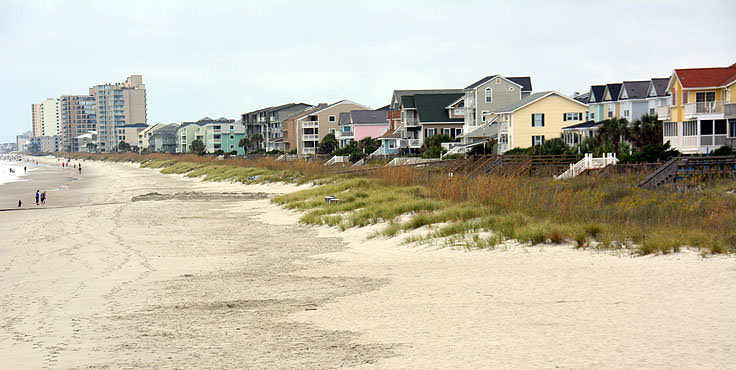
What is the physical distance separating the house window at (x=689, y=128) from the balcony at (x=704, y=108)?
820 mm

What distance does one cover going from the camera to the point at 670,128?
1879 inches

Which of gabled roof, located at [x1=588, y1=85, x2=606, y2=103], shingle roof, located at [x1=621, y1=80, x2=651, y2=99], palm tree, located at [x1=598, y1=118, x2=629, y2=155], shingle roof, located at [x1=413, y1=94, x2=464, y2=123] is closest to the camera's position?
palm tree, located at [x1=598, y1=118, x2=629, y2=155]

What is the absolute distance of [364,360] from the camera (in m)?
7.46

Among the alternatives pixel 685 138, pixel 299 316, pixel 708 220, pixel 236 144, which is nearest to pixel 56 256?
pixel 299 316

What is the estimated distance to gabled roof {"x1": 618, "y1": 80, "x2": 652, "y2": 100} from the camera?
2358 inches

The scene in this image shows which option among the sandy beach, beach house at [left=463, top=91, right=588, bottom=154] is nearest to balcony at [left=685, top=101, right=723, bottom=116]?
beach house at [left=463, top=91, right=588, bottom=154]

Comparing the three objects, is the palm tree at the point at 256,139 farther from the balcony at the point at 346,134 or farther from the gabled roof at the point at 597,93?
the gabled roof at the point at 597,93

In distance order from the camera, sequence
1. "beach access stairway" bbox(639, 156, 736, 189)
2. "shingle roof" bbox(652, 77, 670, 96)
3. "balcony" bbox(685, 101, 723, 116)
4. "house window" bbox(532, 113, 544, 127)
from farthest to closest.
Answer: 1. "house window" bbox(532, 113, 544, 127)
2. "shingle roof" bbox(652, 77, 670, 96)
3. "balcony" bbox(685, 101, 723, 116)
4. "beach access stairway" bbox(639, 156, 736, 189)

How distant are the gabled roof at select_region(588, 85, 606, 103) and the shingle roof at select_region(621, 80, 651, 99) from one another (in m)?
3.04

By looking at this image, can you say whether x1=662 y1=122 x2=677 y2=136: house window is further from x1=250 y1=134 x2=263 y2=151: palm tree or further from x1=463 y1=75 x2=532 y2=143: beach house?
x1=250 y1=134 x2=263 y2=151: palm tree

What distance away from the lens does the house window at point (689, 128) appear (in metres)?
45.0

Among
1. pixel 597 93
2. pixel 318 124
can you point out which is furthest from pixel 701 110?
pixel 318 124

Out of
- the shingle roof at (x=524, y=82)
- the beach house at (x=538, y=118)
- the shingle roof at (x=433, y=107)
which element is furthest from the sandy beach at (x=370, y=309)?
the shingle roof at (x=433, y=107)

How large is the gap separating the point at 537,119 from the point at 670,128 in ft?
55.0
